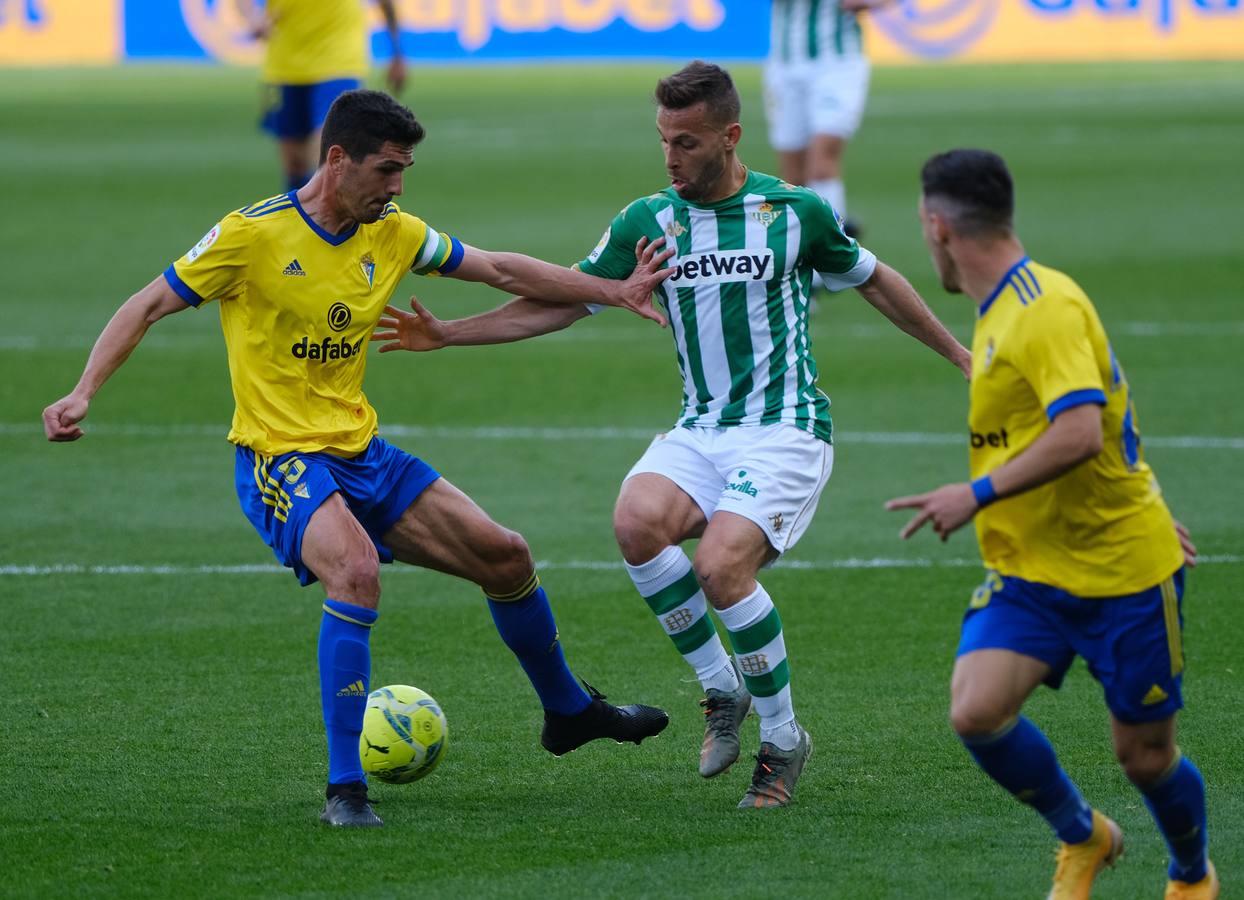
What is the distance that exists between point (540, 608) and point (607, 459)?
4.48m

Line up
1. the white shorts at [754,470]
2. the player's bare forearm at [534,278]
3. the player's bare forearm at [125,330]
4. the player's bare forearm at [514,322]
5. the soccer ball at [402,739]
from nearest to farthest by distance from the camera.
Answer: the player's bare forearm at [125,330]
the soccer ball at [402,739]
the white shorts at [754,470]
the player's bare forearm at [534,278]
the player's bare forearm at [514,322]

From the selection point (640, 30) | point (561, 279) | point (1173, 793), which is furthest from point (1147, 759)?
point (640, 30)

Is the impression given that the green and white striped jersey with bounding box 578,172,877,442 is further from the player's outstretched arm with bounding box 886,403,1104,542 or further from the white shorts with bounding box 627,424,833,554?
the player's outstretched arm with bounding box 886,403,1104,542

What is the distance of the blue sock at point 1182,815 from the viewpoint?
4566 millimetres

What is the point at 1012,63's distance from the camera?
152 feet

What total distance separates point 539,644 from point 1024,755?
1.94 meters

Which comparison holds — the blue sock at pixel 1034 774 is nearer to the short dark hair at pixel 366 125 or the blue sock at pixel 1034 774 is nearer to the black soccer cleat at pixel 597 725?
the black soccer cleat at pixel 597 725

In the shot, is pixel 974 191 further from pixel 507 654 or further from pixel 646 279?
pixel 507 654

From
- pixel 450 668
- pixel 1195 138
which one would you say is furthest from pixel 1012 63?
pixel 450 668

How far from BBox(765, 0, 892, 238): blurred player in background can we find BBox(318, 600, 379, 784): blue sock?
10.7 m

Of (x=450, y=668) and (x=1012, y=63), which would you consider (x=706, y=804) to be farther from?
(x=1012, y=63)

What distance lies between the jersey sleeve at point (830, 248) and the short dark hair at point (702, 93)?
14.2 inches

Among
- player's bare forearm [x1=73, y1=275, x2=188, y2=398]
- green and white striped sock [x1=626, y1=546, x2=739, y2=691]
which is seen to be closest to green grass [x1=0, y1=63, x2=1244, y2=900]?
green and white striped sock [x1=626, y1=546, x2=739, y2=691]

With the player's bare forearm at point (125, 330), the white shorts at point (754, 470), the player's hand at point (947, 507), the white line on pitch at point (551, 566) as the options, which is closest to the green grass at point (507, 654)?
the white line on pitch at point (551, 566)
